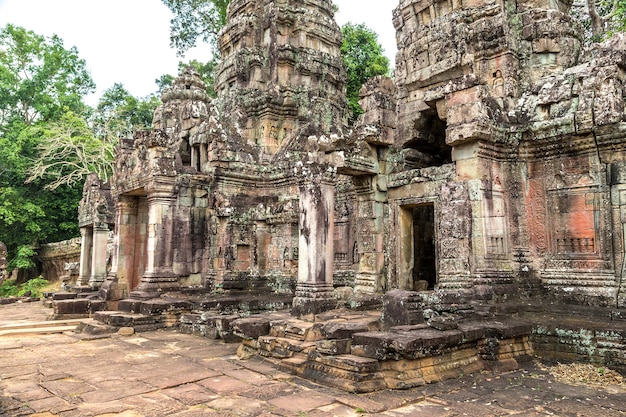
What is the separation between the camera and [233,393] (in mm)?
5391

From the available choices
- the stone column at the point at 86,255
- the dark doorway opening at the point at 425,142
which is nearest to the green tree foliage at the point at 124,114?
the stone column at the point at 86,255

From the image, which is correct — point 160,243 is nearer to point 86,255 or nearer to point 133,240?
point 133,240

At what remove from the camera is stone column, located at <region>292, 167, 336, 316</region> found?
8.38 meters

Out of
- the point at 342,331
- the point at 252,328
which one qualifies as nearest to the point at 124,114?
the point at 252,328

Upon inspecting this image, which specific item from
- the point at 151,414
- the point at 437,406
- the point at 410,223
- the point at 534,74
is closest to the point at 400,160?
the point at 410,223

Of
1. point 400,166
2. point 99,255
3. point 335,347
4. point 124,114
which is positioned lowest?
point 335,347

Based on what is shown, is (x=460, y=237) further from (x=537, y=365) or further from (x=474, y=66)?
(x=474, y=66)

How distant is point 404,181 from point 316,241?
7.94 ft

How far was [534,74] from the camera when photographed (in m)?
9.11

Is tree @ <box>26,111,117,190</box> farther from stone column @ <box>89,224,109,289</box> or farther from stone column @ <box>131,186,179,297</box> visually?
stone column @ <box>131,186,179,297</box>

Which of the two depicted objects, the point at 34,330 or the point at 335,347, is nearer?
the point at 335,347

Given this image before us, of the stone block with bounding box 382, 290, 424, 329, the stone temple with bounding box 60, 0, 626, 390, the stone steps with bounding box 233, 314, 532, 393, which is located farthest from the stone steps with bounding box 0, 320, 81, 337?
the stone block with bounding box 382, 290, 424, 329

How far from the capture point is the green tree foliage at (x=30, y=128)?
77.5 feet

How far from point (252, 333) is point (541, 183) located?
5439 mm
